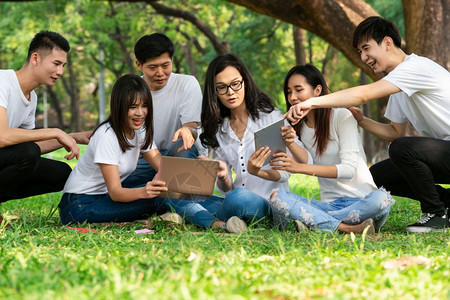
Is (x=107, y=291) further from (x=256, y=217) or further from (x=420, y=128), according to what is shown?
(x=420, y=128)

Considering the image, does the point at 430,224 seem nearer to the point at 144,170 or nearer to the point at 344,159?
the point at 344,159

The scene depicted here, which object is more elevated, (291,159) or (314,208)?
(291,159)

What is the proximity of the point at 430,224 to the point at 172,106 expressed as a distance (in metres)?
2.31

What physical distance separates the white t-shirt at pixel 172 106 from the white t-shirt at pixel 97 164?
0.47 meters

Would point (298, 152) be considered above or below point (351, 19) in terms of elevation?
below

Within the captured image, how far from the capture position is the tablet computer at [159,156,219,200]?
4180 mm

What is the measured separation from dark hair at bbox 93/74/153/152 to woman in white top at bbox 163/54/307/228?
0.47m

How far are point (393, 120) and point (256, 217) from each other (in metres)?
1.50

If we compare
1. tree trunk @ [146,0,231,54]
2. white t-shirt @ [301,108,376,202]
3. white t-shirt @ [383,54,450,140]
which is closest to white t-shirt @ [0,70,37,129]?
white t-shirt @ [301,108,376,202]

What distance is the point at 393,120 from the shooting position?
4.96 m

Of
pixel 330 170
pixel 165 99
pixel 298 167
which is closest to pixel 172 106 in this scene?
pixel 165 99

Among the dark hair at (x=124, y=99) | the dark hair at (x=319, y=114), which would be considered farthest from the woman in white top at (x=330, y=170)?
the dark hair at (x=124, y=99)

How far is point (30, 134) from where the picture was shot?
4.57 m

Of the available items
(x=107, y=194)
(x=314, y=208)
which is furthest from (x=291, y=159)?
(x=107, y=194)
